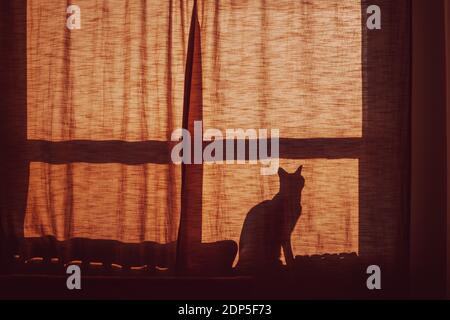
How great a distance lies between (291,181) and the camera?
8.29 ft

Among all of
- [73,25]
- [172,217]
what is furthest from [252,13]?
[172,217]

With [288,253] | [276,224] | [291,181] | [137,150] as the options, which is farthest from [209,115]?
[288,253]

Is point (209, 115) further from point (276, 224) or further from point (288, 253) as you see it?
point (288, 253)

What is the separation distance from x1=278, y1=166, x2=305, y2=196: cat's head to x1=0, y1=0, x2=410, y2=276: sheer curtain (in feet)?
0.10

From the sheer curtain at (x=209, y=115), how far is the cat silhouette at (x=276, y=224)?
0.04m

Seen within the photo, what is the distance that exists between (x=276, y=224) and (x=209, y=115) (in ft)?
1.97

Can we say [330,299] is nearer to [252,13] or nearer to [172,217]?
[172,217]

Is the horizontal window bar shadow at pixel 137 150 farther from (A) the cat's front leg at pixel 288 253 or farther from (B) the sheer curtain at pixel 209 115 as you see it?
(A) the cat's front leg at pixel 288 253

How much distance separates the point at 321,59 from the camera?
2537 mm

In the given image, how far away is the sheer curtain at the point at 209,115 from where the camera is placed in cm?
252

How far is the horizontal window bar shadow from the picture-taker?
252 centimetres

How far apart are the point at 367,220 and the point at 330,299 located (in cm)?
40

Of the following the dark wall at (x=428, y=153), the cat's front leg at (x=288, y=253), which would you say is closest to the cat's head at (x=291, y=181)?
the cat's front leg at (x=288, y=253)

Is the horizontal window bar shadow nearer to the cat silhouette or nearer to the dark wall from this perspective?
the cat silhouette
